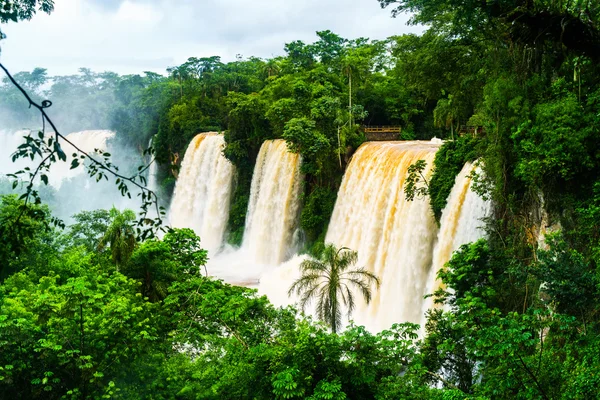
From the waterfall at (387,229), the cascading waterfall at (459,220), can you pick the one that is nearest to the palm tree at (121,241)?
the waterfall at (387,229)

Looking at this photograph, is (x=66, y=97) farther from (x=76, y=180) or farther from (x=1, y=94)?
(x=76, y=180)

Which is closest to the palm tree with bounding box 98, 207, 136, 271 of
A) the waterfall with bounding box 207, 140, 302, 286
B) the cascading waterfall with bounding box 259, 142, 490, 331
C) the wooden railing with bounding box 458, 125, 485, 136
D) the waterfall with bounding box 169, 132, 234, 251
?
the cascading waterfall with bounding box 259, 142, 490, 331

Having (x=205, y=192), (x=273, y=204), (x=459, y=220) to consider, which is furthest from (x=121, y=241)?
(x=205, y=192)

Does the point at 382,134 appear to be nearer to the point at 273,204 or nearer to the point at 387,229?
the point at 273,204

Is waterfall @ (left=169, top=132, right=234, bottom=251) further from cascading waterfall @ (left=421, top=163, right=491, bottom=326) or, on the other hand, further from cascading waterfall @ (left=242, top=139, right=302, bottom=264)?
cascading waterfall @ (left=421, top=163, right=491, bottom=326)

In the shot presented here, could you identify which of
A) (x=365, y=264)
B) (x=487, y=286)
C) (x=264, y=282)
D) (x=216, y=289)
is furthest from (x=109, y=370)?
(x=264, y=282)

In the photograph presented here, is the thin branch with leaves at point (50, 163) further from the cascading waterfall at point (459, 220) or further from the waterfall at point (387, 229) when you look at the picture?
the waterfall at point (387, 229)
